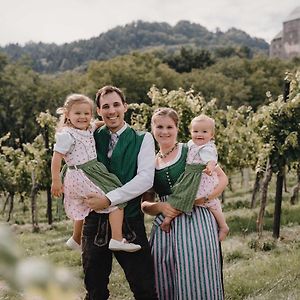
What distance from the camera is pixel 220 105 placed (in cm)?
4956

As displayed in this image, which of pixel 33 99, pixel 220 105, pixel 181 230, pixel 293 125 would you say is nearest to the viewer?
pixel 181 230

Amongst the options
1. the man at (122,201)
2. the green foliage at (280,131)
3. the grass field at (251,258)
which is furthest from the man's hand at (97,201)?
the green foliage at (280,131)

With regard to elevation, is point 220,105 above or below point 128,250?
above

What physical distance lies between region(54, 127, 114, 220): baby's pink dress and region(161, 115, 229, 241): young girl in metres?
0.55

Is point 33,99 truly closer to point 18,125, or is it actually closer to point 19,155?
point 18,125

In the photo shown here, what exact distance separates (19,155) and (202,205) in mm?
15829

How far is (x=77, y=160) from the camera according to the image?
136 inches

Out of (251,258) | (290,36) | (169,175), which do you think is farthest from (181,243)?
(290,36)

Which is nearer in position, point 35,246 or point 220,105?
point 35,246

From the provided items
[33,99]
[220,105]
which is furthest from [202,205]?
[220,105]

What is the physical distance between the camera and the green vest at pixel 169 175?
12.1 feet

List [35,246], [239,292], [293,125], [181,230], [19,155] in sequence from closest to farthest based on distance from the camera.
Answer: [181,230], [239,292], [293,125], [35,246], [19,155]

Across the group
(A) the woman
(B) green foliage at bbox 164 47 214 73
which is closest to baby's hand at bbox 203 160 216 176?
(A) the woman

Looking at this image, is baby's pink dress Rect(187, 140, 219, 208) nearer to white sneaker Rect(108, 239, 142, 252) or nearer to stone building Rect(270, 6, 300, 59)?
white sneaker Rect(108, 239, 142, 252)
